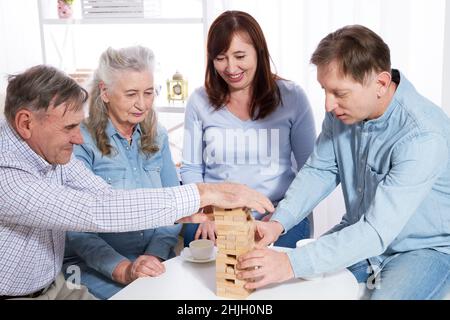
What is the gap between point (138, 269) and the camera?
1496 millimetres

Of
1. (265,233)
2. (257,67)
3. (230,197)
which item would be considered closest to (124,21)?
(257,67)

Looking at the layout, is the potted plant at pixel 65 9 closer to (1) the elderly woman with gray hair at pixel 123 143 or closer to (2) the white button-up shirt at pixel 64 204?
(1) the elderly woman with gray hair at pixel 123 143

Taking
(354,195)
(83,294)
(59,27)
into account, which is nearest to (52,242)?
(83,294)

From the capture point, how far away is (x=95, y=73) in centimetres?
200

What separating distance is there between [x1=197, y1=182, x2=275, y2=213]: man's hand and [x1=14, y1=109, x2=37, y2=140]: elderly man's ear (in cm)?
45

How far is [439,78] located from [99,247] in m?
1.69

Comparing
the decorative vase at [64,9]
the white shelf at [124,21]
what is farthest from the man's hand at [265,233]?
the decorative vase at [64,9]

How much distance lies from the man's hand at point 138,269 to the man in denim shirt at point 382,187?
0.29 metres

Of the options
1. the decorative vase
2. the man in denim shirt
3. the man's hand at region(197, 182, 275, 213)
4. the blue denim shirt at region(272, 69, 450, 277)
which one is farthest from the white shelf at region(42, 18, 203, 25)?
the man's hand at region(197, 182, 275, 213)

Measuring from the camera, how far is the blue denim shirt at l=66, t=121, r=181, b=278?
1832 millimetres

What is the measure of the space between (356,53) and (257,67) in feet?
2.53

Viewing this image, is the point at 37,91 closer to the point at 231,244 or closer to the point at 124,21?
the point at 231,244
